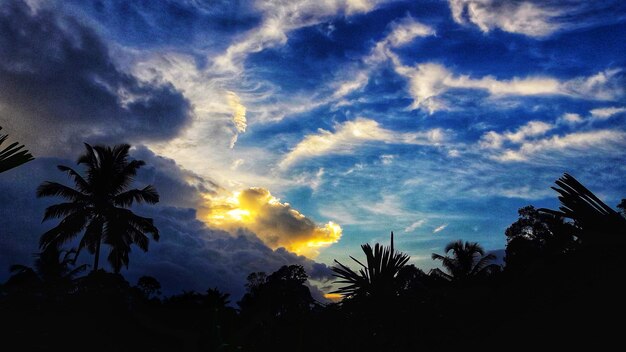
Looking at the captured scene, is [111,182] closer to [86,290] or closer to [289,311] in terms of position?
[86,290]

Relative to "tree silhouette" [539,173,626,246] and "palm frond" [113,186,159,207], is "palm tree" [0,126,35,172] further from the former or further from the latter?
"palm frond" [113,186,159,207]

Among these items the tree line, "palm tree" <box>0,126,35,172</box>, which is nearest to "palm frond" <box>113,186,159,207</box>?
the tree line

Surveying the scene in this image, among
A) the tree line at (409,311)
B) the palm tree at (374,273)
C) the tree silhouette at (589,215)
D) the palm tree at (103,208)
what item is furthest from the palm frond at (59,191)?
the tree silhouette at (589,215)

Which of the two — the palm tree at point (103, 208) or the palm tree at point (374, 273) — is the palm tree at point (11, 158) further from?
the palm tree at point (103, 208)

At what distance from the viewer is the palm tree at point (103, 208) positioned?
23891 mm

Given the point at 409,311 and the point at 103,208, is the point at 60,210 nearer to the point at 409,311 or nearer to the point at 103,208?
the point at 103,208

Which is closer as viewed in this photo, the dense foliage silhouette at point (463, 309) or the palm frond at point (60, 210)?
the dense foliage silhouette at point (463, 309)

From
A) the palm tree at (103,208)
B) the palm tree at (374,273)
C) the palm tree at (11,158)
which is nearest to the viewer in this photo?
the palm tree at (11,158)

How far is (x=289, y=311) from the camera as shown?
4402 mm

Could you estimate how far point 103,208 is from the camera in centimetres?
2497

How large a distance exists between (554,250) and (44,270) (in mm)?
37440

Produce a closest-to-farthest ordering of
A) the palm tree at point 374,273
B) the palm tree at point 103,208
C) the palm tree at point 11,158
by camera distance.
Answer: the palm tree at point 11,158 → the palm tree at point 374,273 → the palm tree at point 103,208

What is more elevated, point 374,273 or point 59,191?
point 59,191

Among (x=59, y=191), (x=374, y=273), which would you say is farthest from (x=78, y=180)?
(x=374, y=273)
